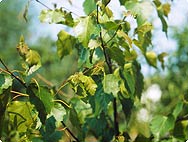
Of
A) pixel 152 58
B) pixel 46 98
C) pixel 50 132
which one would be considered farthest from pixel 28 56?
pixel 152 58

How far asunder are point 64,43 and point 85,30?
0.36m

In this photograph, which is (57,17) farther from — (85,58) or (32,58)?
(32,58)

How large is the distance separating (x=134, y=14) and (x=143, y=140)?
0.55 metres

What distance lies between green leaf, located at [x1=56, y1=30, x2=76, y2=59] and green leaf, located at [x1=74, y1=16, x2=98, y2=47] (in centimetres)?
31

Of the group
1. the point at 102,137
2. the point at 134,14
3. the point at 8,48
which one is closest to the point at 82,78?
the point at 134,14

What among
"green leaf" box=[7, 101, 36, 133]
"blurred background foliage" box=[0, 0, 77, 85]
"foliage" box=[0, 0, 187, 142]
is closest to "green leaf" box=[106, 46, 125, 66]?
"foliage" box=[0, 0, 187, 142]

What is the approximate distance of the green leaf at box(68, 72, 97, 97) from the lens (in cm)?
141

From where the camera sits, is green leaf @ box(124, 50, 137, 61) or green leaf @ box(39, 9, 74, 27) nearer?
green leaf @ box(39, 9, 74, 27)

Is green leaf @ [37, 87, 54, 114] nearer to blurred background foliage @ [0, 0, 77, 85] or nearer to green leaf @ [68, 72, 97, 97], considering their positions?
green leaf @ [68, 72, 97, 97]

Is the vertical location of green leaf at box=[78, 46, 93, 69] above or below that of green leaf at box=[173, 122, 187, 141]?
above

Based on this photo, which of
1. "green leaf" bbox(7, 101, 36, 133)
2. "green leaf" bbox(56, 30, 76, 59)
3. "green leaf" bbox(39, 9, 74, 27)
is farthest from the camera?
"green leaf" bbox(56, 30, 76, 59)

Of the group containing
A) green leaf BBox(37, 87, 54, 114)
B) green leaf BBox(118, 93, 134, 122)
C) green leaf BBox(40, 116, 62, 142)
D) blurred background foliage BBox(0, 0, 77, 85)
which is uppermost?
blurred background foliage BBox(0, 0, 77, 85)

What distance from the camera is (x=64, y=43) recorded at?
1801 mm

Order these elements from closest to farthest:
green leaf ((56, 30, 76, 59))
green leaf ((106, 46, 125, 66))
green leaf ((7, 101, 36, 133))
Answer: green leaf ((7, 101, 36, 133)) → green leaf ((106, 46, 125, 66)) → green leaf ((56, 30, 76, 59))
